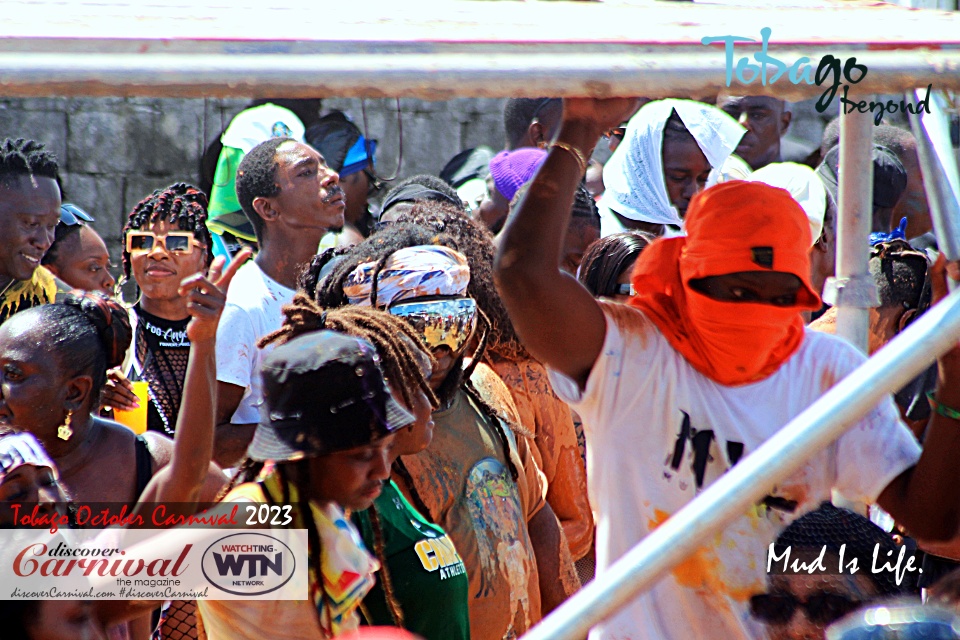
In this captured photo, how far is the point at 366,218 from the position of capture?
6.32 m

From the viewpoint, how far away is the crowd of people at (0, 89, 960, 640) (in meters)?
2.15

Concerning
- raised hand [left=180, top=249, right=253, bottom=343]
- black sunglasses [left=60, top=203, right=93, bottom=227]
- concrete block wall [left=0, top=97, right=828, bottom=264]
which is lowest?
concrete block wall [left=0, top=97, right=828, bottom=264]

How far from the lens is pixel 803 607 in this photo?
2.01 metres

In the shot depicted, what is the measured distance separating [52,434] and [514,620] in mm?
1247

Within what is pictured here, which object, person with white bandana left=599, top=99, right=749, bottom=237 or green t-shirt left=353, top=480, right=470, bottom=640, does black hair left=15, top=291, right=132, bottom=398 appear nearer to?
green t-shirt left=353, top=480, right=470, bottom=640

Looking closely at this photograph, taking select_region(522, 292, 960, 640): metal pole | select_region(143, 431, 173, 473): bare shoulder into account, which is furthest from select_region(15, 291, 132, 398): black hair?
select_region(522, 292, 960, 640): metal pole

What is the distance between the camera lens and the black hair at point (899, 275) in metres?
4.38

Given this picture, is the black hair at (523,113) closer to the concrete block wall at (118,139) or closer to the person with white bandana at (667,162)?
the person with white bandana at (667,162)

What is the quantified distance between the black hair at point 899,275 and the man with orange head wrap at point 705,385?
211 centimetres

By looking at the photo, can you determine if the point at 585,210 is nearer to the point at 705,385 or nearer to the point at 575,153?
the point at 705,385

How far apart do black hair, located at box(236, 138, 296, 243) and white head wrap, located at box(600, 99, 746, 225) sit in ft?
4.89

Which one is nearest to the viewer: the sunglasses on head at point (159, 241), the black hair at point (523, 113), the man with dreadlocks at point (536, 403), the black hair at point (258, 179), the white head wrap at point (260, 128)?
the man with dreadlocks at point (536, 403)

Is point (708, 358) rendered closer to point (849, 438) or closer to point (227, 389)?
point (849, 438)

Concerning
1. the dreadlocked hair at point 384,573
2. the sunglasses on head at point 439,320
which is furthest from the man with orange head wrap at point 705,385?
the sunglasses on head at point 439,320
